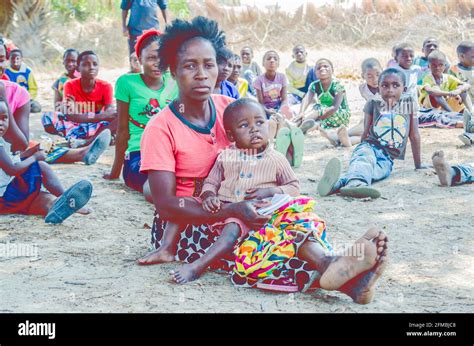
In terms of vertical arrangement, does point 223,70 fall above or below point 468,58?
below

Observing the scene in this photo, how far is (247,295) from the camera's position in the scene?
3.34m

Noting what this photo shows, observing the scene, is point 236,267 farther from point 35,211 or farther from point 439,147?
point 439,147

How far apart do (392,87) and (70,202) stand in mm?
3042

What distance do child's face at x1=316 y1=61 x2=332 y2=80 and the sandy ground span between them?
7.61 ft

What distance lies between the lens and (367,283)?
3.08 meters

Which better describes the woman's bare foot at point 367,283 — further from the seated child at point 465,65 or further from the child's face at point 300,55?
the child's face at point 300,55

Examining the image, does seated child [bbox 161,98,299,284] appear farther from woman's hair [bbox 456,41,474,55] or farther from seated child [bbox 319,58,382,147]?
woman's hair [bbox 456,41,474,55]

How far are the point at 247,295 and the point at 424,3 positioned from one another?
57.2 ft

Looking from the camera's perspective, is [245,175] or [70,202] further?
[70,202]

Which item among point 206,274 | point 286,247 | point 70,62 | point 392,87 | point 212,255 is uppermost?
point 70,62

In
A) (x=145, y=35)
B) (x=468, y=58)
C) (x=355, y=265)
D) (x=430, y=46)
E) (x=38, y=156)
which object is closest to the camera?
(x=355, y=265)

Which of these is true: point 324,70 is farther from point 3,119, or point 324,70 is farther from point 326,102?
point 3,119

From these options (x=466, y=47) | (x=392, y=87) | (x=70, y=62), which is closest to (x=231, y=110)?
(x=392, y=87)
